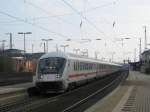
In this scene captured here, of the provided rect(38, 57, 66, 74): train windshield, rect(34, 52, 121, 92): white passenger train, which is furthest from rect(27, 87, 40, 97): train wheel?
rect(38, 57, 66, 74): train windshield

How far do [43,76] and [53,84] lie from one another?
95 centimetres

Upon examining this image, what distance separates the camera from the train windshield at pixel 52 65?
27.7 meters

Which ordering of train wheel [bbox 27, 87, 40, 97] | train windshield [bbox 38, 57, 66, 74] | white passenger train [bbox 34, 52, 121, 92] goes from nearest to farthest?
white passenger train [bbox 34, 52, 121, 92] < train wheel [bbox 27, 87, 40, 97] < train windshield [bbox 38, 57, 66, 74]

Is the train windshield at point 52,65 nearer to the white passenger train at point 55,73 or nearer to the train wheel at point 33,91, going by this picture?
the white passenger train at point 55,73

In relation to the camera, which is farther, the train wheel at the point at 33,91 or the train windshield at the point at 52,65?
the train windshield at the point at 52,65

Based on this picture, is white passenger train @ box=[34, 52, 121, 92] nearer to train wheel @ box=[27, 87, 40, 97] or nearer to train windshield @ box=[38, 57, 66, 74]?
train windshield @ box=[38, 57, 66, 74]

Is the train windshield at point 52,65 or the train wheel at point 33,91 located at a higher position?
the train windshield at point 52,65

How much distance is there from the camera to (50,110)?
60.6ft

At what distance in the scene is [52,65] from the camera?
28.0 m

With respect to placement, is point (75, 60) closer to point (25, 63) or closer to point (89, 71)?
point (89, 71)

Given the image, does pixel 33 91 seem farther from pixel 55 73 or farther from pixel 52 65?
pixel 52 65

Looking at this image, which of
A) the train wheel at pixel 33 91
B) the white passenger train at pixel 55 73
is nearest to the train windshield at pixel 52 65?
the white passenger train at pixel 55 73

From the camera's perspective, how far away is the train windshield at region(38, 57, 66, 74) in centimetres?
2773

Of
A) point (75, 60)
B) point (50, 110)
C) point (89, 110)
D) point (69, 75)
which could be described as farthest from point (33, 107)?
point (75, 60)
